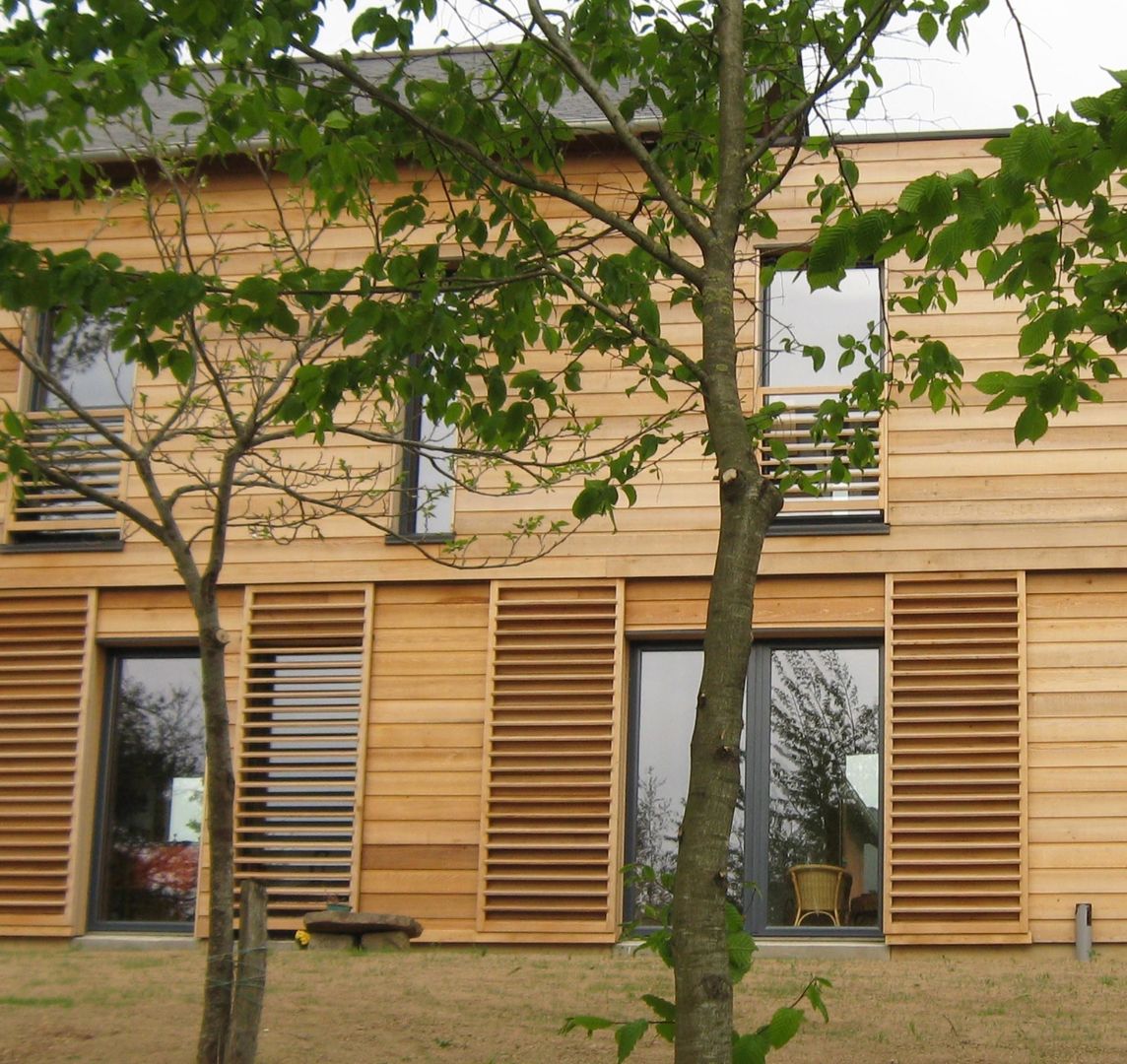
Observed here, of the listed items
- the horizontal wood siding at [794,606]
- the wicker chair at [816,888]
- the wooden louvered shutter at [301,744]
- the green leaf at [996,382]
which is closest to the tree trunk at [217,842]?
the green leaf at [996,382]

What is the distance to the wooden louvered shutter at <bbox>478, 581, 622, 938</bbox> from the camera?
12.1 metres

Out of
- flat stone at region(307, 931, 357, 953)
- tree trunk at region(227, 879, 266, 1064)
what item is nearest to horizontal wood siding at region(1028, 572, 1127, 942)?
flat stone at region(307, 931, 357, 953)

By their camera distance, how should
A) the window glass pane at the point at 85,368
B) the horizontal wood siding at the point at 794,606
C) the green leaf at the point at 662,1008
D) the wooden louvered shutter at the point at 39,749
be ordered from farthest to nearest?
the window glass pane at the point at 85,368
the wooden louvered shutter at the point at 39,749
the horizontal wood siding at the point at 794,606
the green leaf at the point at 662,1008

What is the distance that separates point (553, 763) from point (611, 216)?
23.3 feet

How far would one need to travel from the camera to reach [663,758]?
12594 millimetres

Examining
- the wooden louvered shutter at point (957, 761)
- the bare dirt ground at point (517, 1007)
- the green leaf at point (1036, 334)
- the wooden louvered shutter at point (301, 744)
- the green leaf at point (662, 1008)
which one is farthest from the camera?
the wooden louvered shutter at point (301, 744)

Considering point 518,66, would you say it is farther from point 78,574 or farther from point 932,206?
point 78,574

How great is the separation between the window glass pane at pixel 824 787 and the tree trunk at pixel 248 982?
17.4 feet

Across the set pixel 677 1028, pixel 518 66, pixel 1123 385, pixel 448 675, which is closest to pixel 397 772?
pixel 448 675

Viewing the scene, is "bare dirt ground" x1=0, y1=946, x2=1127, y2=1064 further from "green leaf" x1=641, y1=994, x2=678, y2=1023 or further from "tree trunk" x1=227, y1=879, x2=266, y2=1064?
"green leaf" x1=641, y1=994, x2=678, y2=1023

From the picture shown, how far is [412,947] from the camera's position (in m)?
12.0

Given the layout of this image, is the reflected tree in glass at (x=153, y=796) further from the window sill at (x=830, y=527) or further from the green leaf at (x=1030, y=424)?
the green leaf at (x=1030, y=424)

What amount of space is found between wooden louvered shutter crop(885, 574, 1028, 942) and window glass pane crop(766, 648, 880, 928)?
39 centimetres

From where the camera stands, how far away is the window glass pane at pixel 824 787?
12109 mm
